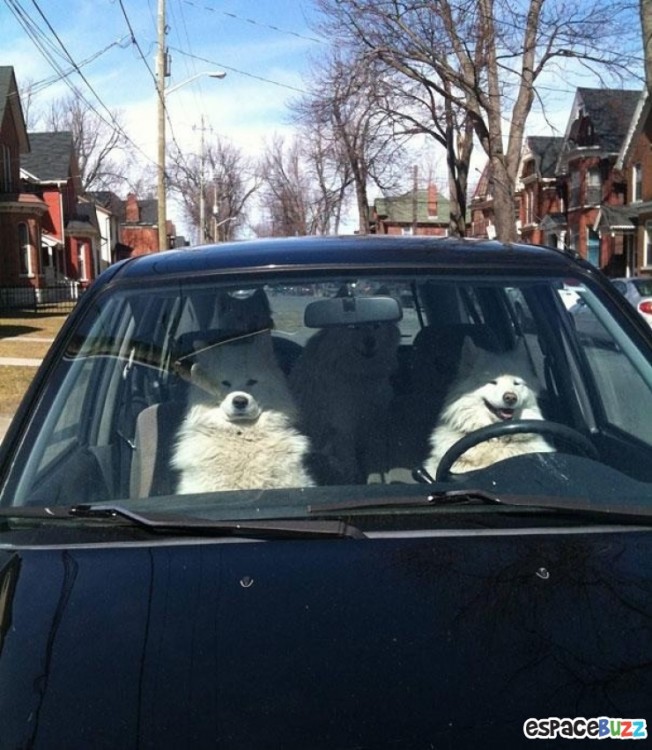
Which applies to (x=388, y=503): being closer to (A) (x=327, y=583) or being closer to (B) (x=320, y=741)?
(A) (x=327, y=583)

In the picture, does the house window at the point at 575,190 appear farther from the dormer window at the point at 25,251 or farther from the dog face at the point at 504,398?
the dog face at the point at 504,398

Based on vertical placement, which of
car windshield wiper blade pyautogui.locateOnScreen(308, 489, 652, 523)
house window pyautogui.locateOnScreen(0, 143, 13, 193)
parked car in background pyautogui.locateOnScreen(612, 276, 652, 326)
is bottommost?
parked car in background pyautogui.locateOnScreen(612, 276, 652, 326)

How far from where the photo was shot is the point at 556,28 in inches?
800

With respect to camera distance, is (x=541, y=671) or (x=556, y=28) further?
(x=556, y=28)

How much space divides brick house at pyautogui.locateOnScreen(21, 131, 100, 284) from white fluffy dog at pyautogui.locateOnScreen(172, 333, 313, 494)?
40.4 meters

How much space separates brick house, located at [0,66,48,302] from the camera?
36.4 meters

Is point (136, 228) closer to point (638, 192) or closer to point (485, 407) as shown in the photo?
point (638, 192)

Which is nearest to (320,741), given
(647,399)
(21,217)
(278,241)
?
(647,399)

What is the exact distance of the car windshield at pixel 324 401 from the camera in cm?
253

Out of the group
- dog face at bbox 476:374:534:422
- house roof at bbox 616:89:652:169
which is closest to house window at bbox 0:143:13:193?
house roof at bbox 616:89:652:169

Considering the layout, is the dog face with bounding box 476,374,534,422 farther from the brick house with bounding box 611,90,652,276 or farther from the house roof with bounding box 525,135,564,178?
the house roof with bounding box 525,135,564,178

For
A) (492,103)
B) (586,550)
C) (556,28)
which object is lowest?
(586,550)

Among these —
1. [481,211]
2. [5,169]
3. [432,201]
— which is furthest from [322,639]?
[432,201]

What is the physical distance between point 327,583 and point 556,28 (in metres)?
20.5
